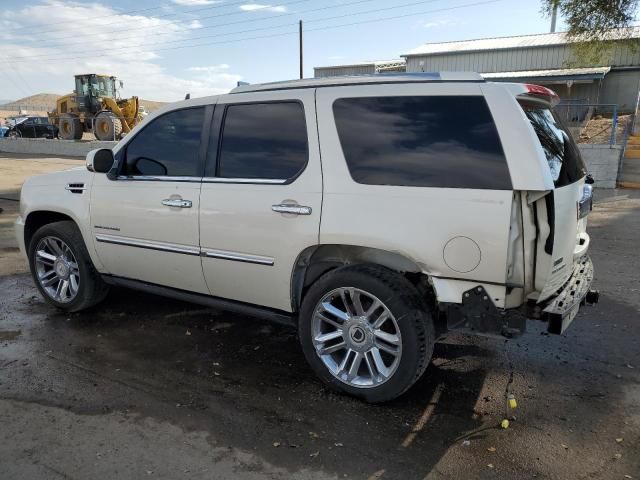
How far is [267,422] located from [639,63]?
31245mm

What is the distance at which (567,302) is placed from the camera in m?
3.12

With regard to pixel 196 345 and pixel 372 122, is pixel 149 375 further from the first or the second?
pixel 372 122

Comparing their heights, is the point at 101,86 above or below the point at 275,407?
above

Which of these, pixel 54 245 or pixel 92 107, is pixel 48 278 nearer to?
pixel 54 245

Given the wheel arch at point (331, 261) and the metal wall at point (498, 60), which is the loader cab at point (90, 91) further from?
the wheel arch at point (331, 261)

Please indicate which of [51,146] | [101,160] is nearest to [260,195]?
[101,160]

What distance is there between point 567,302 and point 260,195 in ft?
6.72

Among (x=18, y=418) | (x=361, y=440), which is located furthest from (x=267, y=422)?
(x=18, y=418)

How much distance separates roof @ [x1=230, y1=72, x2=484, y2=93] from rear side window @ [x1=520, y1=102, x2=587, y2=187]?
40 cm

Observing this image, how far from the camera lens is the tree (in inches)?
566

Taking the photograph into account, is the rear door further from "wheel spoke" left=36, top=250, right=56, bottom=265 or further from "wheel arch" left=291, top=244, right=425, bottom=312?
"wheel spoke" left=36, top=250, right=56, bottom=265

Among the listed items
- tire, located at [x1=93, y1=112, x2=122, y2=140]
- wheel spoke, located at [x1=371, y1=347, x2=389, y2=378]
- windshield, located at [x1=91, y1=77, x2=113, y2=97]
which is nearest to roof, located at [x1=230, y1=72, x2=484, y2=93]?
wheel spoke, located at [x1=371, y1=347, x2=389, y2=378]

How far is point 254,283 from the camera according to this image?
3.63m

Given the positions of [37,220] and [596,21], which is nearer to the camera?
[37,220]
